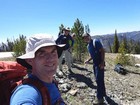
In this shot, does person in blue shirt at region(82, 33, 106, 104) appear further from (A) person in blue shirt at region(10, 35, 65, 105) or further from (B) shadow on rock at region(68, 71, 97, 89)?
(A) person in blue shirt at region(10, 35, 65, 105)

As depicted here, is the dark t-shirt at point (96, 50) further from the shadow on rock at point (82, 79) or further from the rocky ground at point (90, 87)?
the shadow on rock at point (82, 79)

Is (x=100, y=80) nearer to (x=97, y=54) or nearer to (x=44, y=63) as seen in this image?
(x=97, y=54)

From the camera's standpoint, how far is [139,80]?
45.2ft

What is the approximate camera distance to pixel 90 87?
35.6 ft

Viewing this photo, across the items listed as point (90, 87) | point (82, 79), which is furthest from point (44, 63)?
point (82, 79)

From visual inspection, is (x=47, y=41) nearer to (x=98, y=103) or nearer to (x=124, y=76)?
(x=98, y=103)

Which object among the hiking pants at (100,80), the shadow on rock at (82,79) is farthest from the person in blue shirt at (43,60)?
the shadow on rock at (82,79)

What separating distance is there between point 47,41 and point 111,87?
9.93 metres

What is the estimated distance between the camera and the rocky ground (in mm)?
9828

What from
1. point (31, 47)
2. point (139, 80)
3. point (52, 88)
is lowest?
point (139, 80)

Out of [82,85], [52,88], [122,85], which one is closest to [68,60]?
[82,85]

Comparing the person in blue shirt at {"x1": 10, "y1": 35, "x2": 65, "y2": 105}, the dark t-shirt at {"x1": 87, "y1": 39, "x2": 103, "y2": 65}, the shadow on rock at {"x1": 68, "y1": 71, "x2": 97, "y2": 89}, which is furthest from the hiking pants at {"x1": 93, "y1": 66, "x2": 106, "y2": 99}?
the person in blue shirt at {"x1": 10, "y1": 35, "x2": 65, "y2": 105}

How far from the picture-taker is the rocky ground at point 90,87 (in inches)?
387

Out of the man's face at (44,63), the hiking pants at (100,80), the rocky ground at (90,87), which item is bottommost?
the rocky ground at (90,87)
